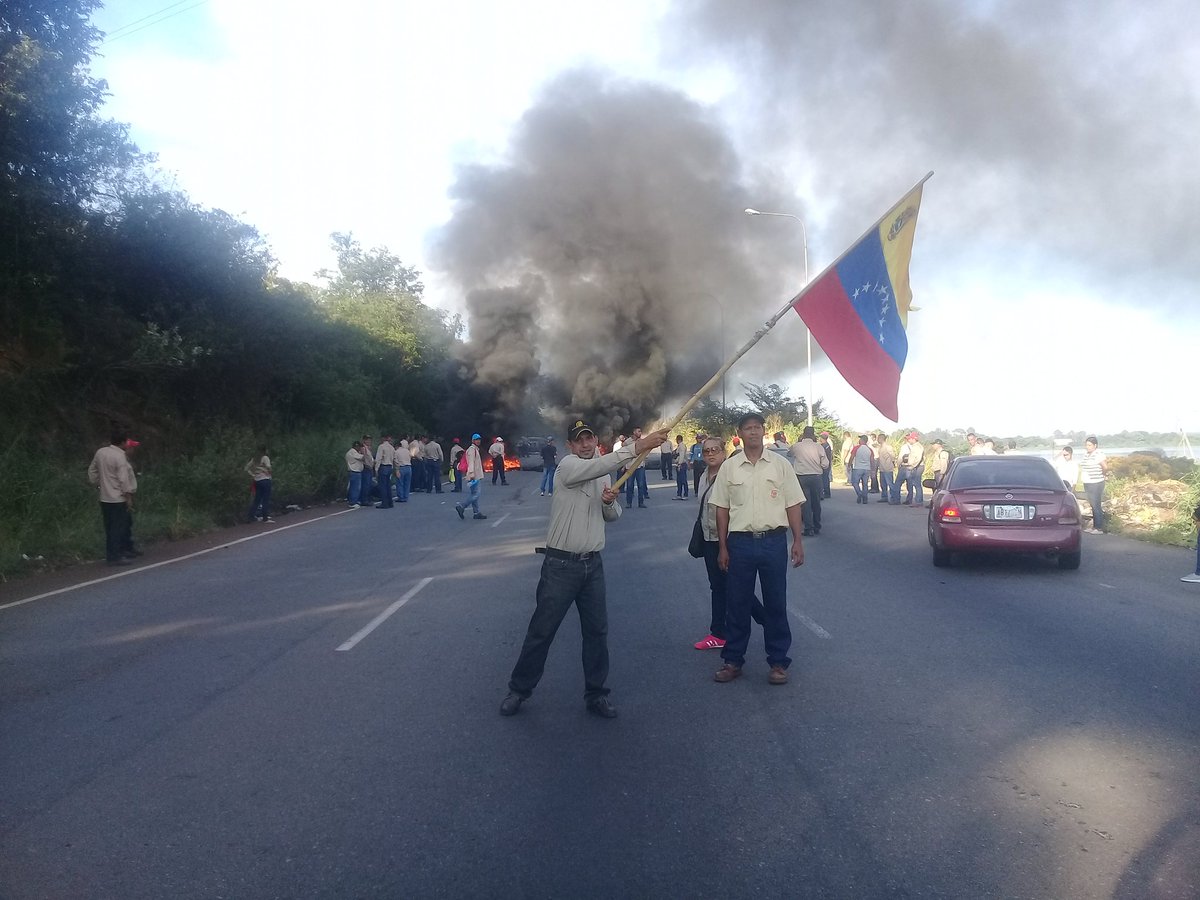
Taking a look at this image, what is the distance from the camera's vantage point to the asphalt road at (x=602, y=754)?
349cm

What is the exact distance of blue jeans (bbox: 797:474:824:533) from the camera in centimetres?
1403

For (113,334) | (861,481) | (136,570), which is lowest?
(136,570)

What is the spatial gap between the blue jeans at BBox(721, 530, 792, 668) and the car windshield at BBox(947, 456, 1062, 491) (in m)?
5.60

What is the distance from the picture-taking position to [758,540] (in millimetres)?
5949

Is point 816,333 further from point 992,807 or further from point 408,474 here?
point 408,474

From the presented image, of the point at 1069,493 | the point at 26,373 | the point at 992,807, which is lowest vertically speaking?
the point at 992,807

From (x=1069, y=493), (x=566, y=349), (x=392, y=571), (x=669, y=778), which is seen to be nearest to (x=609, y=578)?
(x=392, y=571)

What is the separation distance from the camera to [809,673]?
20.5ft

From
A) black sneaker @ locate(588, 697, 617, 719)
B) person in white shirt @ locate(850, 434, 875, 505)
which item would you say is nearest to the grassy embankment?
black sneaker @ locate(588, 697, 617, 719)

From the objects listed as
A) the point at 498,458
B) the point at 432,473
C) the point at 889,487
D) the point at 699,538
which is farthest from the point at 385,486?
the point at 699,538

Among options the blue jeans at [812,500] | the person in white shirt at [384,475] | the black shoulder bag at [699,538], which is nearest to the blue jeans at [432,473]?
the person in white shirt at [384,475]

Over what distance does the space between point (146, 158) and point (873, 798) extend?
2263 cm

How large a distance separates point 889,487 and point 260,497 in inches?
536

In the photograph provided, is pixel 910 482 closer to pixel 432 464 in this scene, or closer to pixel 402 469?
pixel 402 469
